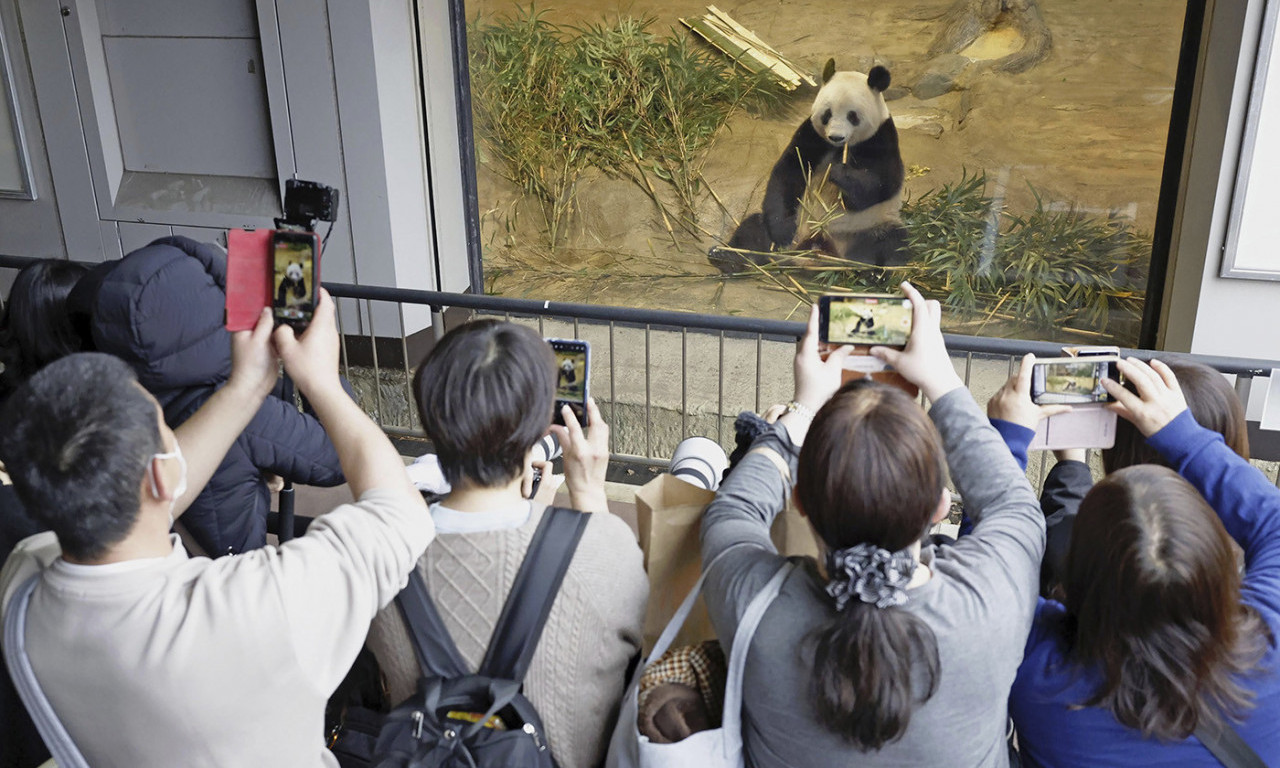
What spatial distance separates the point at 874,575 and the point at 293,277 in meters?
1.12

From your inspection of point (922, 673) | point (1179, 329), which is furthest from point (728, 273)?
point (922, 673)

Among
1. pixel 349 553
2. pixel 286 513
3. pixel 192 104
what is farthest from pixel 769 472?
pixel 192 104

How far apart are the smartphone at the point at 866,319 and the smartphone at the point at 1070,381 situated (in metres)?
0.27

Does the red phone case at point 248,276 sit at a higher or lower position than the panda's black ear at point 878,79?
lower

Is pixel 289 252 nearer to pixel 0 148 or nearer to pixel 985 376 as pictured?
pixel 985 376

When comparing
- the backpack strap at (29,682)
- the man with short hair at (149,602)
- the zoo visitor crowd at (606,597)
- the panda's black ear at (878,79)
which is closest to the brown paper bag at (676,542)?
the zoo visitor crowd at (606,597)

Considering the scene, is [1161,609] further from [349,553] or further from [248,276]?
[248,276]

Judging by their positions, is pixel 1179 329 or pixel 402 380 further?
pixel 402 380

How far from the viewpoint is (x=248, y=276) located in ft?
5.55

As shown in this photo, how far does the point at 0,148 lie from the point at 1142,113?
24.5ft

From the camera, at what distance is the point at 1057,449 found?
1933 millimetres

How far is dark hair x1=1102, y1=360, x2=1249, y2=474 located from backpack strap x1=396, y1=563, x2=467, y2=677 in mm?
1338

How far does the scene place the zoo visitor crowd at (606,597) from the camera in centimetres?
120

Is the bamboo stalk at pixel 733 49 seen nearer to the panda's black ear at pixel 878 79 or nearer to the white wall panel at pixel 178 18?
the panda's black ear at pixel 878 79
